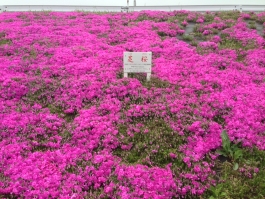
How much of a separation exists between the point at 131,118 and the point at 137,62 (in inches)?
94.1

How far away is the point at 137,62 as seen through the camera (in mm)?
9805

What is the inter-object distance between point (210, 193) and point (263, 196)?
1.06 meters

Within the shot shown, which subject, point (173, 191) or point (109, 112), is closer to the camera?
point (173, 191)

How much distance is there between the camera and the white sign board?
9695 mm

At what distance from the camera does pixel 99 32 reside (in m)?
15.5

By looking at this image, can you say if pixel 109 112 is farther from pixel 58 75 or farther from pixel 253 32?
pixel 253 32

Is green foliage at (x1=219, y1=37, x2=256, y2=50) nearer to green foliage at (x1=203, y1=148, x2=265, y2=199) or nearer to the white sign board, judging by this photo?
the white sign board

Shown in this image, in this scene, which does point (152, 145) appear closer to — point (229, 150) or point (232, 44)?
point (229, 150)

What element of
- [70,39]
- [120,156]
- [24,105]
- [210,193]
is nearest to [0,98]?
[24,105]

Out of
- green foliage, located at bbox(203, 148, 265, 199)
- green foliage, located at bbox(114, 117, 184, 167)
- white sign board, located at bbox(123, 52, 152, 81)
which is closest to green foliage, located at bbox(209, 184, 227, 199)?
green foliage, located at bbox(203, 148, 265, 199)

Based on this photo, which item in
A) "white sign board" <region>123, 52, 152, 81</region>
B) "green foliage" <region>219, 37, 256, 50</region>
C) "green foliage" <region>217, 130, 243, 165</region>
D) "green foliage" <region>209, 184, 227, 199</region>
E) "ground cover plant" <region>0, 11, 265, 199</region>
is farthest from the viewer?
"green foliage" <region>219, 37, 256, 50</region>

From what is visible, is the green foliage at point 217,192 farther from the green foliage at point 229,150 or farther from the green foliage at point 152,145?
the green foliage at point 229,150

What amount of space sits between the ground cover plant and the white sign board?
0.40 meters

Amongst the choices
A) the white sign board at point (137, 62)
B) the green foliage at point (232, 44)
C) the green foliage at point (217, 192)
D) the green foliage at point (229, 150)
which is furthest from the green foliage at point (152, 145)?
the green foliage at point (232, 44)
